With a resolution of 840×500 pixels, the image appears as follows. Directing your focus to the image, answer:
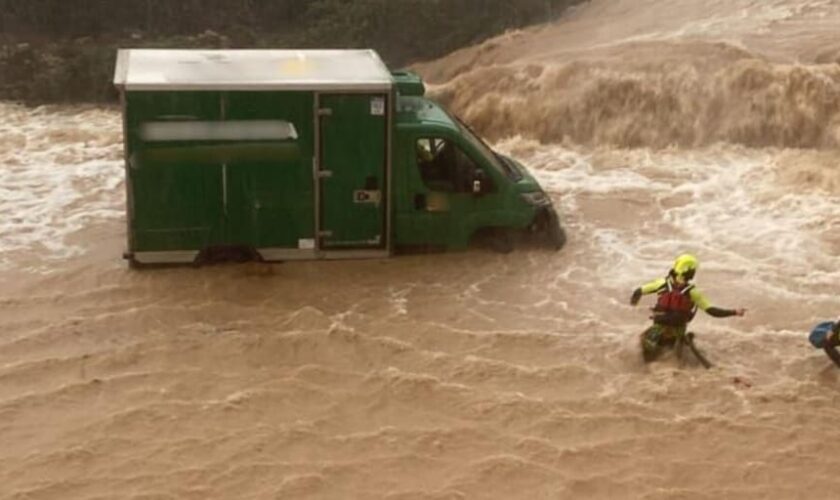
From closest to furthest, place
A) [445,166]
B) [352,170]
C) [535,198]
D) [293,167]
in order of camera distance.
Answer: [293,167]
[352,170]
[445,166]
[535,198]

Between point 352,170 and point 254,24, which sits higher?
point 254,24

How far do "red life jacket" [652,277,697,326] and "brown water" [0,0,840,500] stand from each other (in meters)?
0.50

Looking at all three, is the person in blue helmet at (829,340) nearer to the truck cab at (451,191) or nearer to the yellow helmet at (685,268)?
the yellow helmet at (685,268)

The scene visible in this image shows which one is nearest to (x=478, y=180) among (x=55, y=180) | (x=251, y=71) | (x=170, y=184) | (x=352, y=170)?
(x=352, y=170)

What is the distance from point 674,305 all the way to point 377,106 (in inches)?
161

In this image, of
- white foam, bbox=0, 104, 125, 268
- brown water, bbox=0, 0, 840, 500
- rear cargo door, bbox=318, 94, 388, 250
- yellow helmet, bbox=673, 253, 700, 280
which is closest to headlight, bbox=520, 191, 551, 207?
brown water, bbox=0, 0, 840, 500

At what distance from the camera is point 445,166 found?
13.8 metres

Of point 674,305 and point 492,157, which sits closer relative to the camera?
point 674,305

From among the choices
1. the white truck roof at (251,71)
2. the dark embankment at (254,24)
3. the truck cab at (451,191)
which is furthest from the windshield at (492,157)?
the dark embankment at (254,24)

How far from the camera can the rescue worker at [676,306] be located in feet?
36.5

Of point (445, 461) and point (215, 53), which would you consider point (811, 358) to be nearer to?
point (445, 461)

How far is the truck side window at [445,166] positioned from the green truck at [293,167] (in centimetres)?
1

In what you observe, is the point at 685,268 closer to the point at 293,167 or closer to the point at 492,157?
the point at 492,157

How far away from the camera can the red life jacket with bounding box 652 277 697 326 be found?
36.7ft
